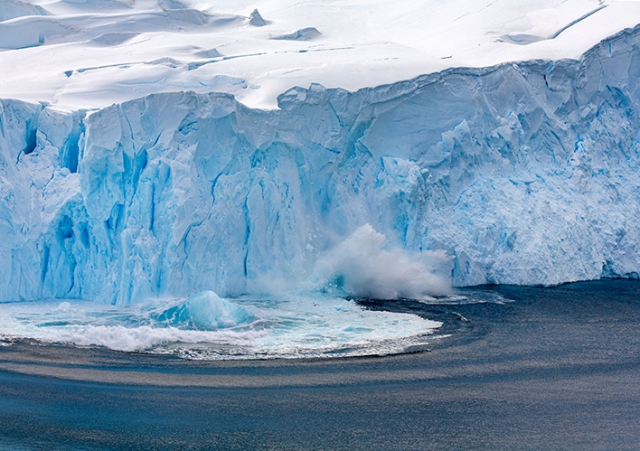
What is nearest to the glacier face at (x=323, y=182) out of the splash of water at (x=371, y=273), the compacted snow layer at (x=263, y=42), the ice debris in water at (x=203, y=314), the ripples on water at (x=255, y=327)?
the splash of water at (x=371, y=273)

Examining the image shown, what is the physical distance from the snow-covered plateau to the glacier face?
33mm

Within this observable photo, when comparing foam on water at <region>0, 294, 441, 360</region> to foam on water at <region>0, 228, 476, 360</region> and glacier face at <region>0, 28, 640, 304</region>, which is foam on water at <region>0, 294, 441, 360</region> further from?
glacier face at <region>0, 28, 640, 304</region>

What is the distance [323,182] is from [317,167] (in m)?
0.30

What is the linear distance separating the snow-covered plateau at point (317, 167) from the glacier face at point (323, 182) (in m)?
0.03

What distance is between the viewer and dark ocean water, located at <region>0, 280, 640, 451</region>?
7078mm

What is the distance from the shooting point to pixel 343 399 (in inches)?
320

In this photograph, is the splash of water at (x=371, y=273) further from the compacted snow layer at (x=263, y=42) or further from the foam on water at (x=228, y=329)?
the compacted snow layer at (x=263, y=42)

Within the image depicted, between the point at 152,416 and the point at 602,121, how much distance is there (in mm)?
11712

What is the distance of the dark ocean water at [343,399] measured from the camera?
7078 mm

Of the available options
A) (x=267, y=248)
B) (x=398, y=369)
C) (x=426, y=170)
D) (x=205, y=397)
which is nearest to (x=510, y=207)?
(x=426, y=170)

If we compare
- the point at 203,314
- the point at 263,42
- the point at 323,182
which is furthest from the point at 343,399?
the point at 263,42

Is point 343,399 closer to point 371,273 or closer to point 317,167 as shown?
point 371,273

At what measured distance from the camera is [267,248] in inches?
517

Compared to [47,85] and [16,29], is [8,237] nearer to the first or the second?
[47,85]
